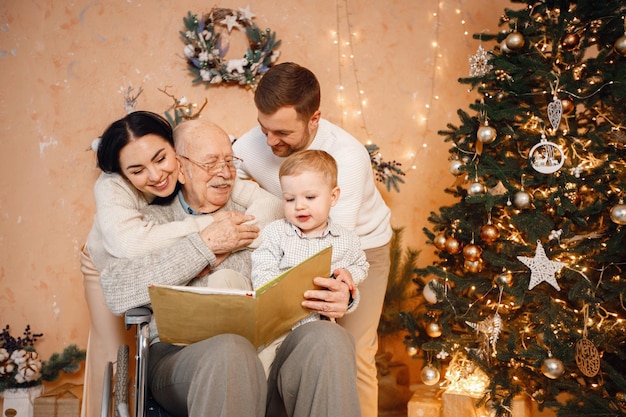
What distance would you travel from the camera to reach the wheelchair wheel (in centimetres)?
179

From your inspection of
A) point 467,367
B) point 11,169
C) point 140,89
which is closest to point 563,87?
point 467,367

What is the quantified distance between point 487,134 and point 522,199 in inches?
12.0

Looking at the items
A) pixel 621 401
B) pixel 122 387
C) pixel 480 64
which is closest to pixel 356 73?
pixel 480 64

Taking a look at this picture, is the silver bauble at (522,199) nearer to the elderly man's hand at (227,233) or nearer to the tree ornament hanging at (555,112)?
the tree ornament hanging at (555,112)

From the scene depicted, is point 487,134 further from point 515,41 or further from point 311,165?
point 311,165

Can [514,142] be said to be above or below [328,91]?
below

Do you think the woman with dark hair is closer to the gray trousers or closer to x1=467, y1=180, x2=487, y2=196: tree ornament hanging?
the gray trousers

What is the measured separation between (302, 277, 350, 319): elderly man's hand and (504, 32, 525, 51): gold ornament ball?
1.31m

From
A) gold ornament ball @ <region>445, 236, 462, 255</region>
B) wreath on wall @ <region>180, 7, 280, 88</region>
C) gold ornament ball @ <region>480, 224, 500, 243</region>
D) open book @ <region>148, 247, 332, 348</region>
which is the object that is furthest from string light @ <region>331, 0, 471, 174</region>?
open book @ <region>148, 247, 332, 348</region>

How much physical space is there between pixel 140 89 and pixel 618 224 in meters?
2.55

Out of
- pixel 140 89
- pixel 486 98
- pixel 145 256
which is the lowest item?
pixel 145 256

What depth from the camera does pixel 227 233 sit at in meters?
2.21

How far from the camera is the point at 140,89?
11.7 feet

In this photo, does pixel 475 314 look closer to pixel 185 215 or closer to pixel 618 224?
pixel 618 224
